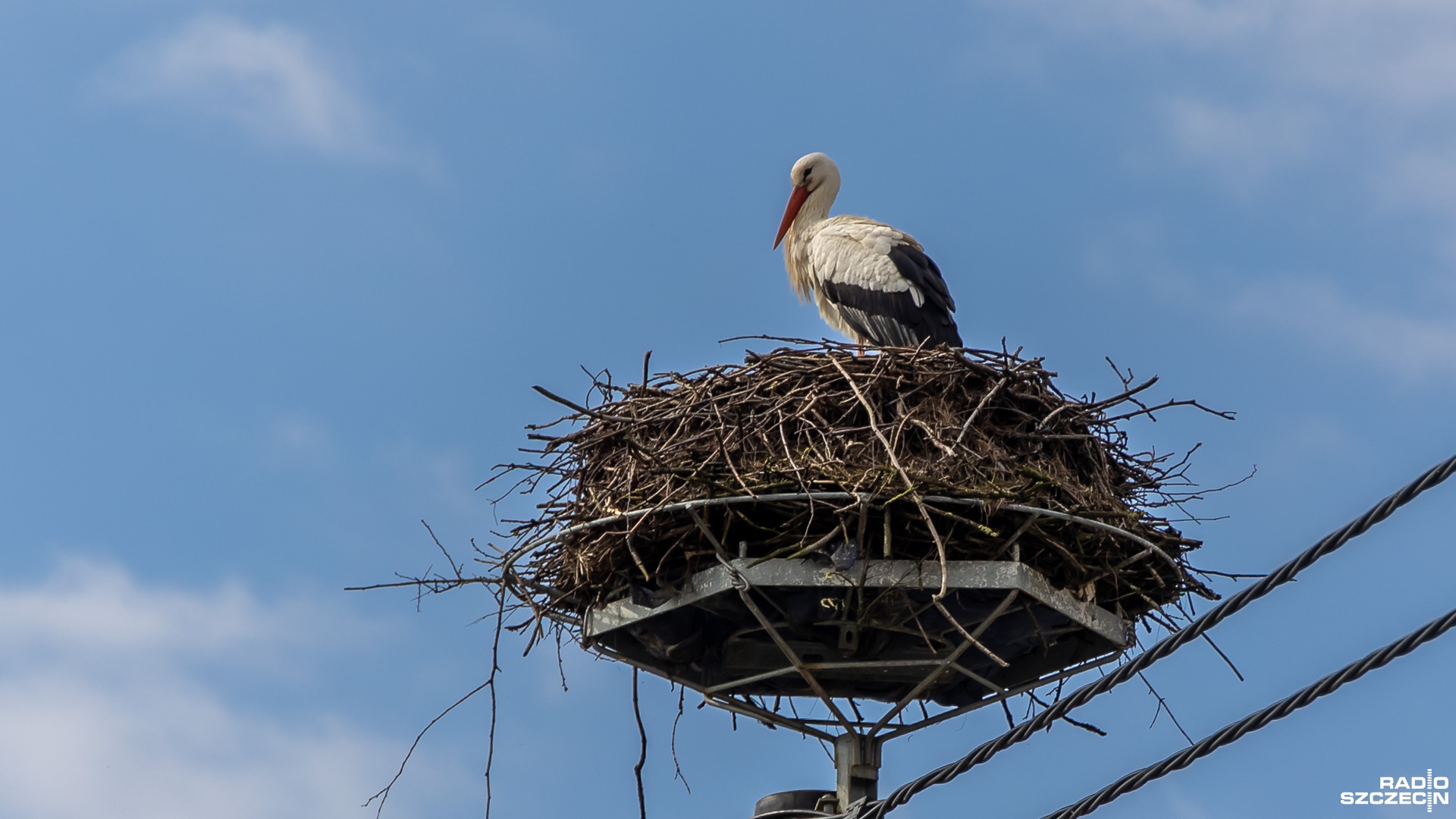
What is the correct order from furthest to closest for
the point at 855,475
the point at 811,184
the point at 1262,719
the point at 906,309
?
1. the point at 811,184
2. the point at 906,309
3. the point at 855,475
4. the point at 1262,719

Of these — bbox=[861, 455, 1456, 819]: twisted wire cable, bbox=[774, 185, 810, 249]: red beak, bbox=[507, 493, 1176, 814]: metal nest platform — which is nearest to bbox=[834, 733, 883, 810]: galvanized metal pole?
bbox=[507, 493, 1176, 814]: metal nest platform

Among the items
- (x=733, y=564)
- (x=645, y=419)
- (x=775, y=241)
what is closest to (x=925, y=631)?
(x=733, y=564)

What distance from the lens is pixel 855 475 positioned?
6371 millimetres

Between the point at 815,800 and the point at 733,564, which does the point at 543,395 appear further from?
the point at 815,800

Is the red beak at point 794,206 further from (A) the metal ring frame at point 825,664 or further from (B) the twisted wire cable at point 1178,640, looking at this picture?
(B) the twisted wire cable at point 1178,640

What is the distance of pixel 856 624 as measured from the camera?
6.72 m

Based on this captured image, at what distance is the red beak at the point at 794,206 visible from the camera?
10352 mm

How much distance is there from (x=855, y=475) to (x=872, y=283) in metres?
3.07

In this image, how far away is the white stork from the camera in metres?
9.16

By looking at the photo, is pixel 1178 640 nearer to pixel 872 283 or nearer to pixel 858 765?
pixel 858 765

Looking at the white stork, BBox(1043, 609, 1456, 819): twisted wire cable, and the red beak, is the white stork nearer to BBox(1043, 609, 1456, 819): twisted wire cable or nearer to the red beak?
the red beak

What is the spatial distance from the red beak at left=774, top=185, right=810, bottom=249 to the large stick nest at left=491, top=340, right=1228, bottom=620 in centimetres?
319

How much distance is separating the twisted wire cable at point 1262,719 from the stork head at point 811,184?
660 centimetres

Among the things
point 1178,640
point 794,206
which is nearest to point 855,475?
point 1178,640
